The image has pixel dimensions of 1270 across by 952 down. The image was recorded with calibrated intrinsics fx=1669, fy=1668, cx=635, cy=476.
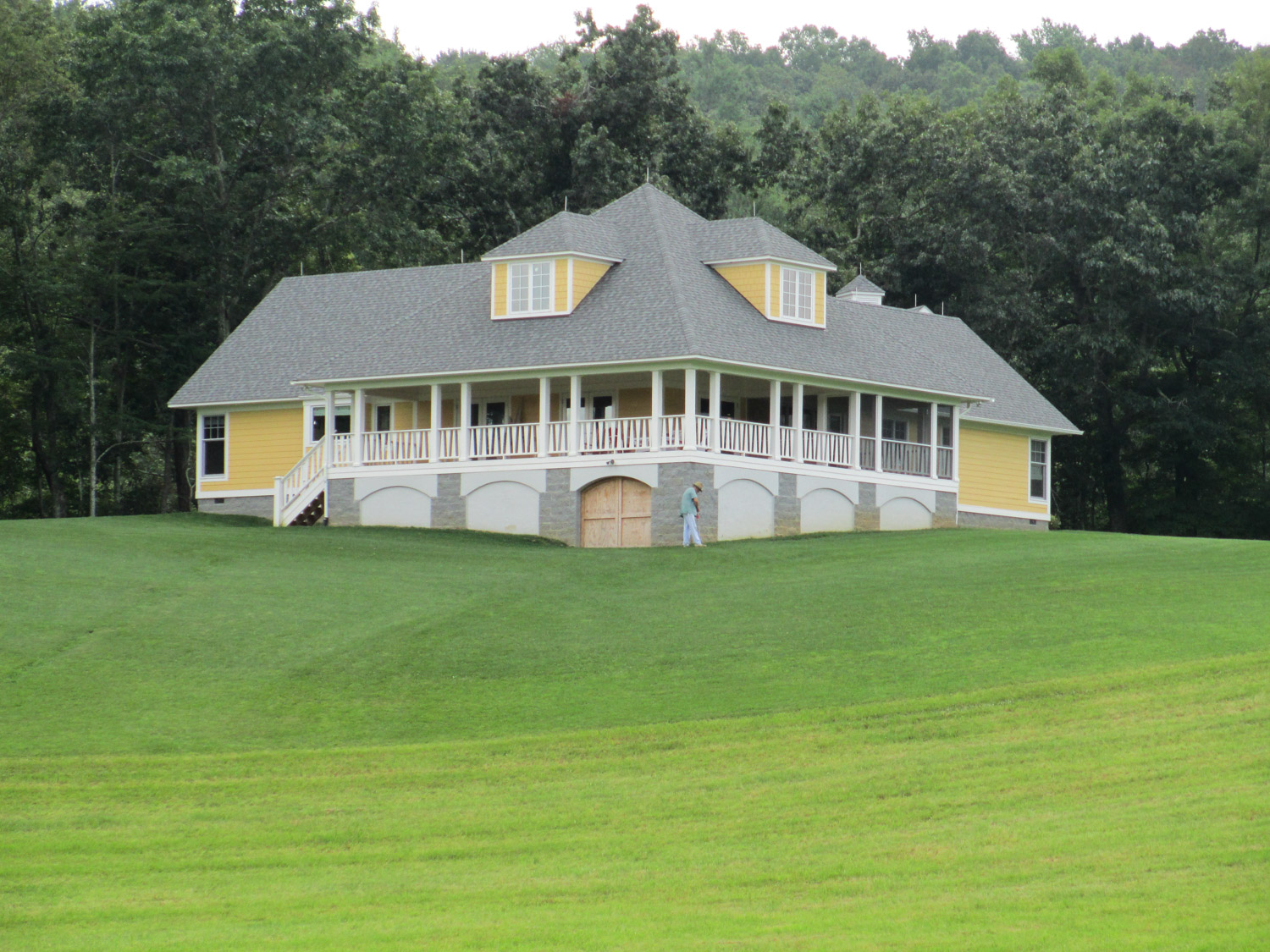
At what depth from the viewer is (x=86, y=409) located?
51.2 meters

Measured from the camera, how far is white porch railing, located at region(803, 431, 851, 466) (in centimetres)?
3733

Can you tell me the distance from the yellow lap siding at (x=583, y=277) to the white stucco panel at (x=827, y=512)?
6981 millimetres

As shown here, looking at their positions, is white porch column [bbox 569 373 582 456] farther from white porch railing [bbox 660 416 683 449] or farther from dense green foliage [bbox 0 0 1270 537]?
dense green foliage [bbox 0 0 1270 537]

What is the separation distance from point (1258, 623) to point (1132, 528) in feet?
115

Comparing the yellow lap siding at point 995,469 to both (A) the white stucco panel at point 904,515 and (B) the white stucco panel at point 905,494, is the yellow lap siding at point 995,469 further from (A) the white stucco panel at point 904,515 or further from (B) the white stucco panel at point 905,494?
(A) the white stucco panel at point 904,515

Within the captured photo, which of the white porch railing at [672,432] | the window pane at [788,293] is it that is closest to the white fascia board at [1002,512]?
the window pane at [788,293]

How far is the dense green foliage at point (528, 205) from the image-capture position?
50281 millimetres

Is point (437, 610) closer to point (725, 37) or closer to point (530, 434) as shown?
point (530, 434)

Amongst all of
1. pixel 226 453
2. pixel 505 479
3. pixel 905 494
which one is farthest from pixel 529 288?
pixel 226 453

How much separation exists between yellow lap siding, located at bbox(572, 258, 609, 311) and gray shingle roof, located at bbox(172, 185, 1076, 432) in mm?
223

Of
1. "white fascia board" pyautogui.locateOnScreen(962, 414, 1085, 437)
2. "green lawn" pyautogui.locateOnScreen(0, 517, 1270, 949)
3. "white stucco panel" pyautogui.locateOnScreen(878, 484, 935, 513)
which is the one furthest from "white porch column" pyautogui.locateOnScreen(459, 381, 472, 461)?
"white fascia board" pyautogui.locateOnScreen(962, 414, 1085, 437)

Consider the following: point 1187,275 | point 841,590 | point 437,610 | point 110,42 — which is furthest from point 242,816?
point 1187,275

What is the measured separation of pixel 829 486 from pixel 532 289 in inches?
324

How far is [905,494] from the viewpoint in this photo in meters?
38.6
